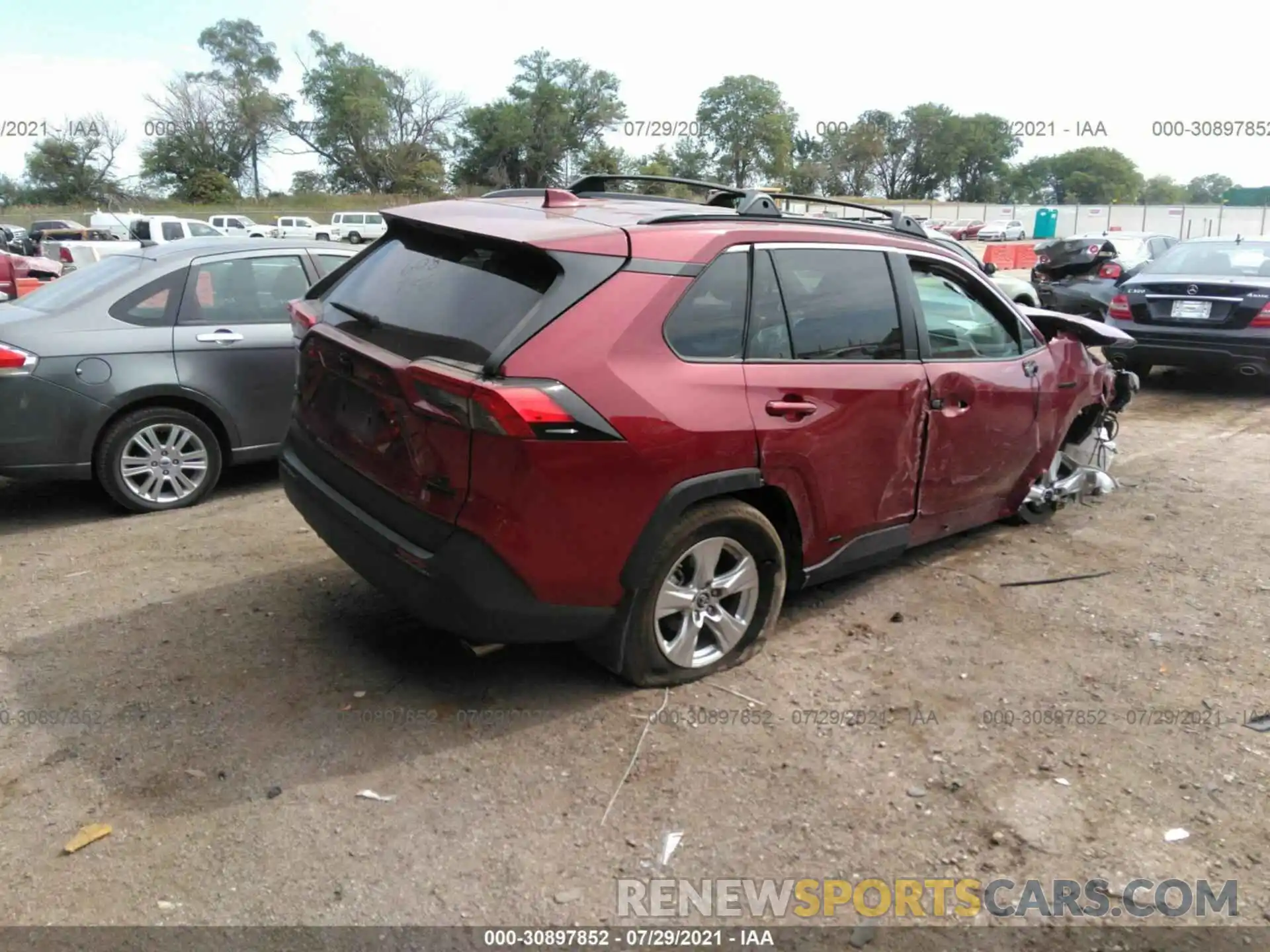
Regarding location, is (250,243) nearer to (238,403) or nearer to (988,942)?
(238,403)

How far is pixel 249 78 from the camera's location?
267 feet

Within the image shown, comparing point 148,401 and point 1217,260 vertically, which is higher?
point 1217,260

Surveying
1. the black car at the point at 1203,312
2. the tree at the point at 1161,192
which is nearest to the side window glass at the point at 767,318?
the black car at the point at 1203,312

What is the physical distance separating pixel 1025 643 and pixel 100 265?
5.84 m

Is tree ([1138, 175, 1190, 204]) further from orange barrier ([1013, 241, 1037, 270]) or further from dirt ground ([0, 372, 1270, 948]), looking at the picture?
dirt ground ([0, 372, 1270, 948])

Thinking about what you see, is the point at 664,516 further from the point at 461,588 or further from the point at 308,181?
the point at 308,181

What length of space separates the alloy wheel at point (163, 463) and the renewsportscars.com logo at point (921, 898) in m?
4.25

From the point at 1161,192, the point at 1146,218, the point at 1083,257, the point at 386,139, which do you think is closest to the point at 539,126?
the point at 386,139

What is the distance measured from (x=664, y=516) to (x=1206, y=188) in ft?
518

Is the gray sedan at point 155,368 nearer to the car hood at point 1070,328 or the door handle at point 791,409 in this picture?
the door handle at point 791,409

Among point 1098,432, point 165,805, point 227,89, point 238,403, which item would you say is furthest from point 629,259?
point 227,89

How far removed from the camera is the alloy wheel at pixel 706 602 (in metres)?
3.58

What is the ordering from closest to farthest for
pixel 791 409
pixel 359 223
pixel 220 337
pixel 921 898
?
pixel 921 898
pixel 791 409
pixel 220 337
pixel 359 223

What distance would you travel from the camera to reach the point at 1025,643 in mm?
4215
